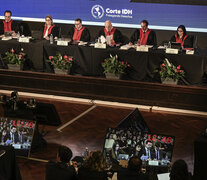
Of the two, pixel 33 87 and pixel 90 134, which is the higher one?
pixel 33 87

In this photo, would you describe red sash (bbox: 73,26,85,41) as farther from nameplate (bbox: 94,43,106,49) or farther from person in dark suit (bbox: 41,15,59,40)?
nameplate (bbox: 94,43,106,49)

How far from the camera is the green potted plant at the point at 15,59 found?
7867 millimetres

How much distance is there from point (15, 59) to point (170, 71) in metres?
3.37

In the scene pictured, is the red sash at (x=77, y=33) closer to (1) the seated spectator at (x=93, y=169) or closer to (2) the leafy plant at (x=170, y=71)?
(2) the leafy plant at (x=170, y=71)

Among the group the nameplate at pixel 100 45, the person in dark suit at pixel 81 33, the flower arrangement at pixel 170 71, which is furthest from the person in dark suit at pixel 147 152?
the person in dark suit at pixel 81 33

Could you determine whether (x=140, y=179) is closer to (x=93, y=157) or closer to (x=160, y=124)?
(x=93, y=157)

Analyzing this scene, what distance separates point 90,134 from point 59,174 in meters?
2.44

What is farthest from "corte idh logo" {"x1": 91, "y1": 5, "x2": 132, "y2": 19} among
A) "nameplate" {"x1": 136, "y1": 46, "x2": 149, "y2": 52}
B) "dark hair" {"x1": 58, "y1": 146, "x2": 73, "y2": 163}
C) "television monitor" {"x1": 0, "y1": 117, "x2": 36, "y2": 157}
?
"dark hair" {"x1": 58, "y1": 146, "x2": 73, "y2": 163}

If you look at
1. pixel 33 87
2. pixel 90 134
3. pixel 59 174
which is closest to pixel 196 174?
pixel 59 174

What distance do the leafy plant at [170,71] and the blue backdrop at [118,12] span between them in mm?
3088

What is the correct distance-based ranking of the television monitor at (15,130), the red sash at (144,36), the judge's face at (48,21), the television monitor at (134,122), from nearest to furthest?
the television monitor at (134,122) < the television monitor at (15,130) < the red sash at (144,36) < the judge's face at (48,21)

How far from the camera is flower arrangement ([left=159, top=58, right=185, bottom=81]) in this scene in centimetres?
708

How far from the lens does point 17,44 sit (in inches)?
317

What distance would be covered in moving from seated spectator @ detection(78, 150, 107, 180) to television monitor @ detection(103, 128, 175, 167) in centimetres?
76
